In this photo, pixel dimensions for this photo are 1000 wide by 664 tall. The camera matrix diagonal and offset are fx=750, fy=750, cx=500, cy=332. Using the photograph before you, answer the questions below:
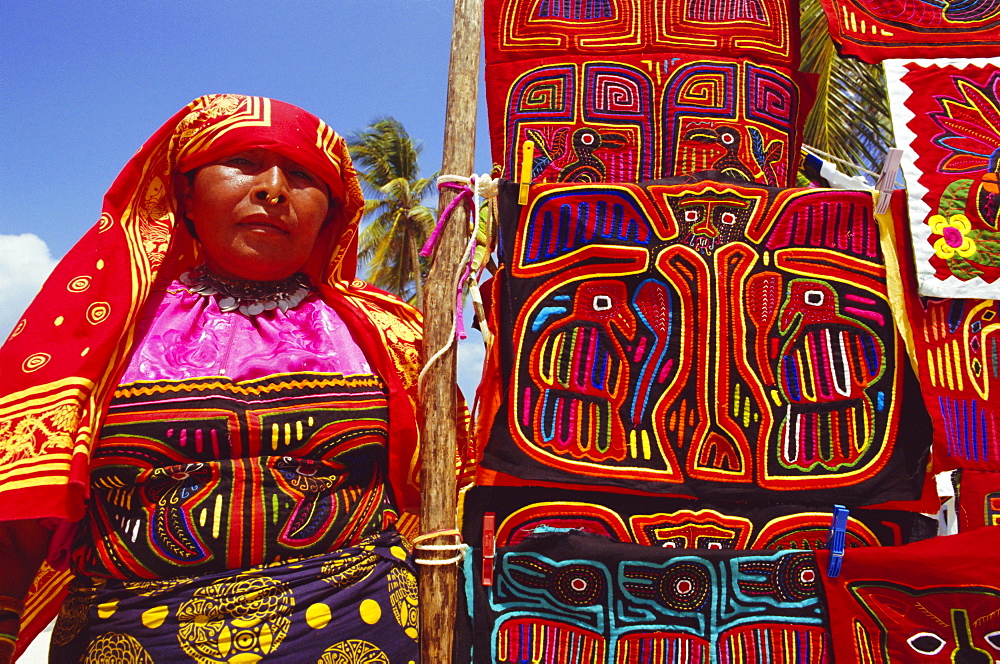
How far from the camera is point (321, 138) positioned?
1.67m

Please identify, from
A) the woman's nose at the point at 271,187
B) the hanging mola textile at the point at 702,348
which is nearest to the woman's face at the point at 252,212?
the woman's nose at the point at 271,187

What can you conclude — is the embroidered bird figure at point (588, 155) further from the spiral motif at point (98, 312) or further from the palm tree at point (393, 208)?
the palm tree at point (393, 208)

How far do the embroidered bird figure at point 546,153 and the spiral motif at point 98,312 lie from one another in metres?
1.08

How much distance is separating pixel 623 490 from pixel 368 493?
0.57 metres

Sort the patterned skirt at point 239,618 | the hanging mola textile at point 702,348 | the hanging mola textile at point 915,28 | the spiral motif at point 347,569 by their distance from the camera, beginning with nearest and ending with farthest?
the patterned skirt at point 239,618 < the spiral motif at point 347,569 < the hanging mola textile at point 702,348 < the hanging mola textile at point 915,28

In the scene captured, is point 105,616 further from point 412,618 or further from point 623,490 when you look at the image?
point 623,490

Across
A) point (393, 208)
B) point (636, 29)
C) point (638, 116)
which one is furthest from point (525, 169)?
point (393, 208)

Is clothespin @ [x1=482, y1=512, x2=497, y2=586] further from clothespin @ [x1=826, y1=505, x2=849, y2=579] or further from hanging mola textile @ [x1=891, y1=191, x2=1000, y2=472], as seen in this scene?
hanging mola textile @ [x1=891, y1=191, x2=1000, y2=472]

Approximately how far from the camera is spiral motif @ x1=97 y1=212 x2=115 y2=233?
60.4 inches

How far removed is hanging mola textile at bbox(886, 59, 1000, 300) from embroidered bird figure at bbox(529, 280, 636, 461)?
71 cm

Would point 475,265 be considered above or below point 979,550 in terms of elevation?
above

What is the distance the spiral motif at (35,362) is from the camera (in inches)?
54.8

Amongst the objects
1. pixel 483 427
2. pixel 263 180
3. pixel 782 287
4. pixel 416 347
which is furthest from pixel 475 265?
pixel 782 287

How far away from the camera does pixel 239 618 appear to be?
138cm
